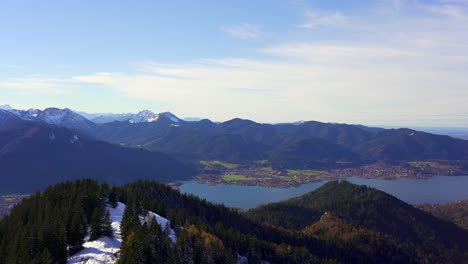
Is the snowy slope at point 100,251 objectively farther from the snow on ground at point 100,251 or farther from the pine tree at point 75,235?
the pine tree at point 75,235

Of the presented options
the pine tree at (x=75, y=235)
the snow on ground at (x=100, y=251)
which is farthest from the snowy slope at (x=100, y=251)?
the pine tree at (x=75, y=235)

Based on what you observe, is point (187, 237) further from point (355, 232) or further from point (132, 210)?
point (355, 232)

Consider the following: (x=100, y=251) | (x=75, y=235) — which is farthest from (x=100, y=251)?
(x=75, y=235)

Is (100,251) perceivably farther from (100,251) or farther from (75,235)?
(75,235)

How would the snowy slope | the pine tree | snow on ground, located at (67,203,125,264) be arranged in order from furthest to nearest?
the pine tree → snow on ground, located at (67,203,125,264) → the snowy slope

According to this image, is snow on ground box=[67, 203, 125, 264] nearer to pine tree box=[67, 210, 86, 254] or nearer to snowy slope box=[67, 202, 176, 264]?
snowy slope box=[67, 202, 176, 264]

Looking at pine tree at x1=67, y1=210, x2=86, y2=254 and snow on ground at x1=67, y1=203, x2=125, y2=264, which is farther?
pine tree at x1=67, y1=210, x2=86, y2=254

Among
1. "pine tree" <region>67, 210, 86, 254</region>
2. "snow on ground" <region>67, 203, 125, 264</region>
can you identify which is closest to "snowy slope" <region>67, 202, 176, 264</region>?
"snow on ground" <region>67, 203, 125, 264</region>

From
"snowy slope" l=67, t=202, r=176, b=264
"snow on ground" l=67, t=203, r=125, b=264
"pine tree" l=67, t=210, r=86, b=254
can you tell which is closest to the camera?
"snowy slope" l=67, t=202, r=176, b=264

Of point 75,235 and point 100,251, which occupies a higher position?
point 75,235

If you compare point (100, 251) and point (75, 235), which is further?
point (75, 235)

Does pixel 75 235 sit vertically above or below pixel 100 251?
above
